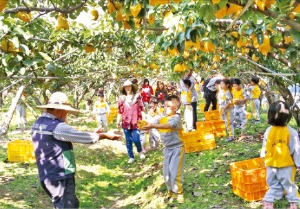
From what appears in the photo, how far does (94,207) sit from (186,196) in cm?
163

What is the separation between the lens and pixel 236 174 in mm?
4375

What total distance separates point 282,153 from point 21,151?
17.8 feet

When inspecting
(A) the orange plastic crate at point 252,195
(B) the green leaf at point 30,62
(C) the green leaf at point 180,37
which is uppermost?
(C) the green leaf at point 180,37

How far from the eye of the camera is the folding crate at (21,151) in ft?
24.0

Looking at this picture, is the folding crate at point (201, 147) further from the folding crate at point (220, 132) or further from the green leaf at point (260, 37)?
the green leaf at point (260, 37)

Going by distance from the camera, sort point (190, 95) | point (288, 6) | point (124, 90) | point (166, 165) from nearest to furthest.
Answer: point (288, 6), point (166, 165), point (124, 90), point (190, 95)

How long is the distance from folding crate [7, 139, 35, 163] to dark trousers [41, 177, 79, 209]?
439 cm

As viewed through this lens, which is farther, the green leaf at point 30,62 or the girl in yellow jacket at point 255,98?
the girl in yellow jacket at point 255,98

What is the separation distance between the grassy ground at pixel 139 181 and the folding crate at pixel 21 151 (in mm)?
170

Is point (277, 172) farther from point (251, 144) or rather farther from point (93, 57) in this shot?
point (93, 57)

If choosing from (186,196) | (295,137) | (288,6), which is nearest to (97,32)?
(186,196)

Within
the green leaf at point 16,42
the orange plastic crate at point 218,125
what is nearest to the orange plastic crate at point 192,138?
the orange plastic crate at point 218,125

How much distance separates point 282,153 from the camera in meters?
3.65

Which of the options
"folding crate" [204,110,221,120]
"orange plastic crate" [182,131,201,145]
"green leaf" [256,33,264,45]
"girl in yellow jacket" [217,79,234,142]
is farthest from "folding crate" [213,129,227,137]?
"green leaf" [256,33,264,45]
